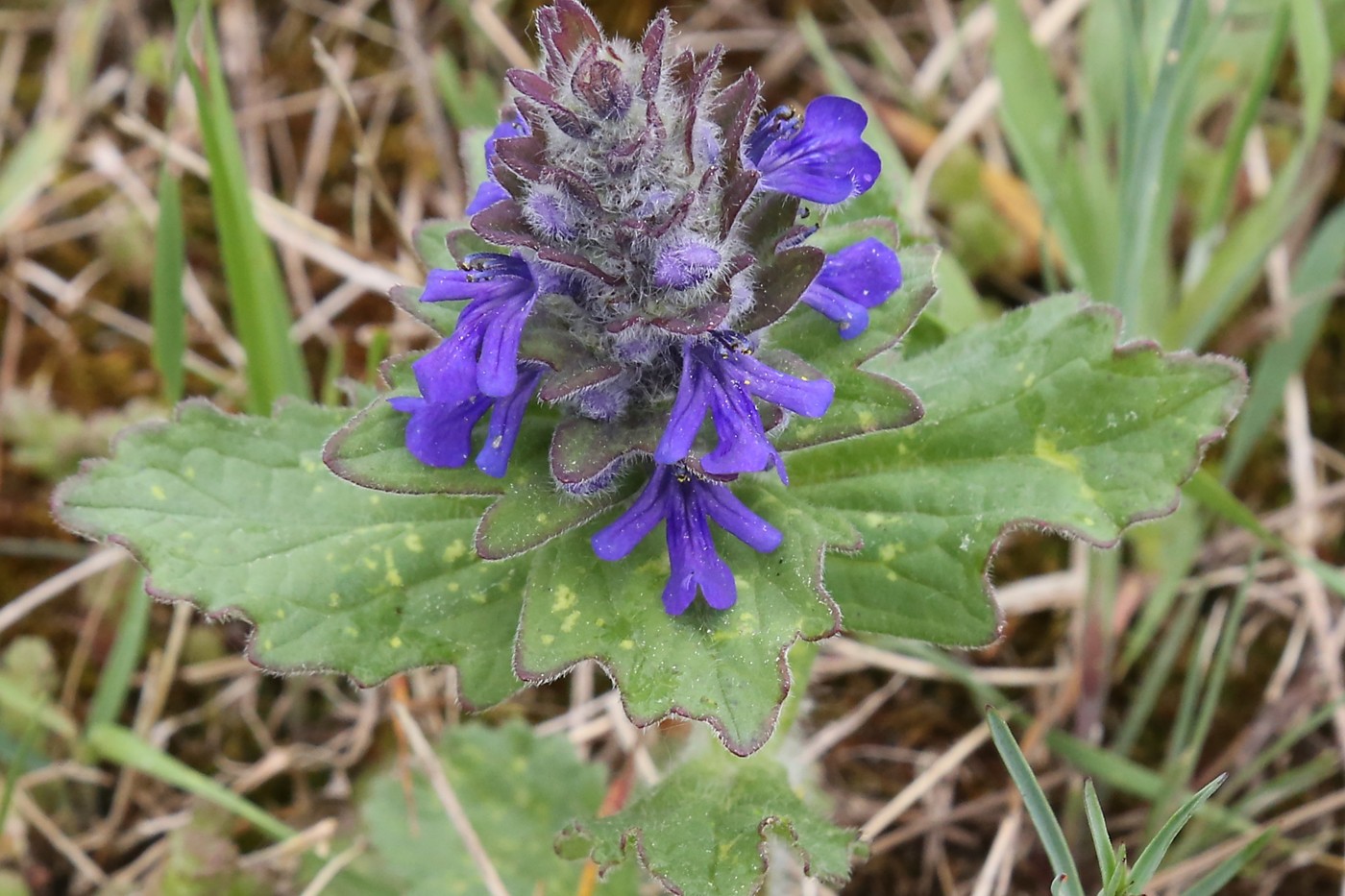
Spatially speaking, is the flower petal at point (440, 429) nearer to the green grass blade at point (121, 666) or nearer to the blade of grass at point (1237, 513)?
the green grass blade at point (121, 666)

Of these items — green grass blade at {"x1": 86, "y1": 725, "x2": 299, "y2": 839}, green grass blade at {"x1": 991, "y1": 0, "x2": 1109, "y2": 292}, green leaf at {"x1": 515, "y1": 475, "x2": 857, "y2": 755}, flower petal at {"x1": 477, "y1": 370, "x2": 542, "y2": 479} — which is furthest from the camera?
green grass blade at {"x1": 991, "y1": 0, "x2": 1109, "y2": 292}

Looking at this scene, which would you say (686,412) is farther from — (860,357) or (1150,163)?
(1150,163)

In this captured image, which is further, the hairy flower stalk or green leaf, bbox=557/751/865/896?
green leaf, bbox=557/751/865/896

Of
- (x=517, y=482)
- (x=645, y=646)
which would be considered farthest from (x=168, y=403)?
(x=645, y=646)

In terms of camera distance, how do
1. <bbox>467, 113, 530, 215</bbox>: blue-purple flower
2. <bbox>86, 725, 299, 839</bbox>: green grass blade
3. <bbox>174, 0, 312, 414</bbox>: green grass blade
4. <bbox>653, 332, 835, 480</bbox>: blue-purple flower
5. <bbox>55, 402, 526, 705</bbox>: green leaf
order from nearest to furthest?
1. <bbox>653, 332, 835, 480</bbox>: blue-purple flower
2. <bbox>467, 113, 530, 215</bbox>: blue-purple flower
3. <bbox>55, 402, 526, 705</bbox>: green leaf
4. <bbox>86, 725, 299, 839</bbox>: green grass blade
5. <bbox>174, 0, 312, 414</bbox>: green grass blade

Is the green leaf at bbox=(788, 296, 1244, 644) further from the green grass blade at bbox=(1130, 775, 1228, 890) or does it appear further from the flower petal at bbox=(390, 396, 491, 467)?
the flower petal at bbox=(390, 396, 491, 467)

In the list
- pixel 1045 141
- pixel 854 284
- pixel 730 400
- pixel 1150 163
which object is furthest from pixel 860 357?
pixel 1045 141

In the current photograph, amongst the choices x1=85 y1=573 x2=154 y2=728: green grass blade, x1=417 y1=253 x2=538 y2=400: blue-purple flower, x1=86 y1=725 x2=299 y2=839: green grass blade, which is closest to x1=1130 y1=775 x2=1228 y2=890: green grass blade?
x1=417 y1=253 x2=538 y2=400: blue-purple flower
